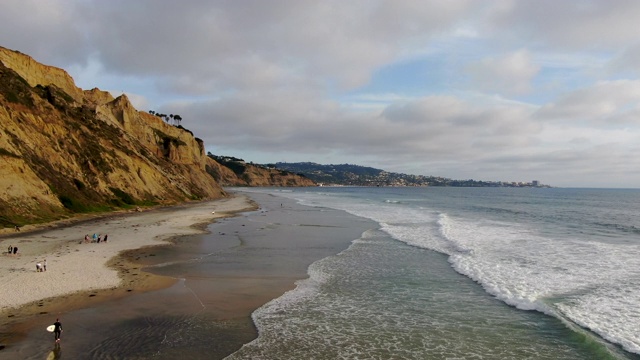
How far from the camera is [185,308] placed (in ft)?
55.9

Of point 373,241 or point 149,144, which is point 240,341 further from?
point 149,144

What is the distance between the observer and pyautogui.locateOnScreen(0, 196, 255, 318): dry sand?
1820 cm

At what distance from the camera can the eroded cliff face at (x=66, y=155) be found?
38250 mm

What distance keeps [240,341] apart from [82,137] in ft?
176

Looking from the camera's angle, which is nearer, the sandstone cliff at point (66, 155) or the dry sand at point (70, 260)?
the dry sand at point (70, 260)

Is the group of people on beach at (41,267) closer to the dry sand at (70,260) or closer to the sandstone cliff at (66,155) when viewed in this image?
the dry sand at (70,260)

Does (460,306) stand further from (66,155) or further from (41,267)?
(66,155)

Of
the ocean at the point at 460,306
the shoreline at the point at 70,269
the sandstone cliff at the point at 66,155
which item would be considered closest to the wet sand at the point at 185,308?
the shoreline at the point at 70,269

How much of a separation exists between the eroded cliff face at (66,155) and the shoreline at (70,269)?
13.8 ft

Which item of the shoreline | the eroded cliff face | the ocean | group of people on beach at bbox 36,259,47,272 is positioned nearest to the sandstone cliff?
the eroded cliff face

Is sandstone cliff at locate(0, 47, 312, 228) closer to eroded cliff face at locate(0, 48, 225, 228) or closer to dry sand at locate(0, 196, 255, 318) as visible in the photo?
eroded cliff face at locate(0, 48, 225, 228)

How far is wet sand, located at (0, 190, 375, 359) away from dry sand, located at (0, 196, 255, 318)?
60.5 inches

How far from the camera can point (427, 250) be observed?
104ft

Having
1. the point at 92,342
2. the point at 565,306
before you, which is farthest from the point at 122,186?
the point at 565,306
